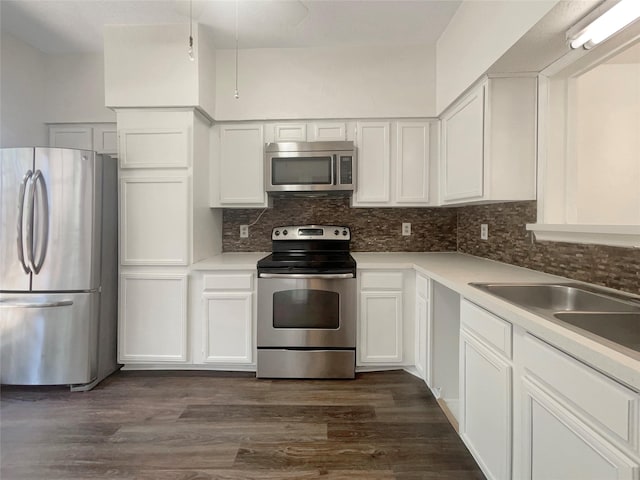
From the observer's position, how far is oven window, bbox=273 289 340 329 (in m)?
2.47

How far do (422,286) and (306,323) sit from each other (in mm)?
857

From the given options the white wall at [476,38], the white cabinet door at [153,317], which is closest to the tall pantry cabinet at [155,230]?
the white cabinet door at [153,317]

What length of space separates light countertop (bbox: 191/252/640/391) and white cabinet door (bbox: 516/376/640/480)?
179 mm

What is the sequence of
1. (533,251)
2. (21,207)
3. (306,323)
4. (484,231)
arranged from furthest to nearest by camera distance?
1. (484,231)
2. (306,323)
3. (21,207)
4. (533,251)

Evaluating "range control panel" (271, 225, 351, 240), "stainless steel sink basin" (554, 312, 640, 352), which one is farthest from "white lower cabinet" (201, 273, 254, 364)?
"stainless steel sink basin" (554, 312, 640, 352)

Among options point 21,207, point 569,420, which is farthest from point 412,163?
point 21,207

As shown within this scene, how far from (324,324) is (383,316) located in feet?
1.44

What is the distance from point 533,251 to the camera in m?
2.03

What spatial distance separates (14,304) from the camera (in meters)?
2.27

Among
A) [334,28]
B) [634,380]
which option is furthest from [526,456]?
[334,28]

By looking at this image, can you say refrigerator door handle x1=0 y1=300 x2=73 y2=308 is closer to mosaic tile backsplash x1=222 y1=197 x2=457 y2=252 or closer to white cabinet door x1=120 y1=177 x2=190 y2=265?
white cabinet door x1=120 y1=177 x2=190 y2=265

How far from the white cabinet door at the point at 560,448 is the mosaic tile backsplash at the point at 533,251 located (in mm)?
712

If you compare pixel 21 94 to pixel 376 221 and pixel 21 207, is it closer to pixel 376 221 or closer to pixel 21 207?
pixel 21 207

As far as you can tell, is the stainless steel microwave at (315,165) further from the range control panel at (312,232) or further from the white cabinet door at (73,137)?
the white cabinet door at (73,137)
